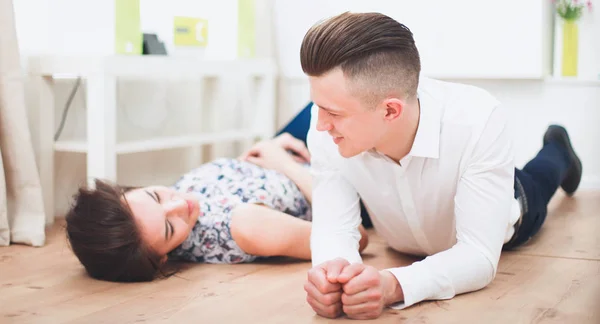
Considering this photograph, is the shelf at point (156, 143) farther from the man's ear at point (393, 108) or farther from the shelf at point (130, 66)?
the man's ear at point (393, 108)

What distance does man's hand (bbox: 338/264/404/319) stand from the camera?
142 cm

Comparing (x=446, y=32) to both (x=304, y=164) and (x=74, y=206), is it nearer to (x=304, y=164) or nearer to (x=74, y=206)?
(x=304, y=164)

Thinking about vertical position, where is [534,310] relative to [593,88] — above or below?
below

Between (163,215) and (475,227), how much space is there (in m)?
0.78

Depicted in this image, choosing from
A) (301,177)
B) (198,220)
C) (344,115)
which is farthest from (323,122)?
(301,177)

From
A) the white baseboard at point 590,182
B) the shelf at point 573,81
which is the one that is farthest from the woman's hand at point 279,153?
the white baseboard at point 590,182

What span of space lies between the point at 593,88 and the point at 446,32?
70 centimetres

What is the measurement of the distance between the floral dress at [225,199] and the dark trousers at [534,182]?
281mm

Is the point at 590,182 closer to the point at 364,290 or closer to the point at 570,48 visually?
the point at 570,48

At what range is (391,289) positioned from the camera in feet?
4.96

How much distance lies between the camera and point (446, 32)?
3.44 meters

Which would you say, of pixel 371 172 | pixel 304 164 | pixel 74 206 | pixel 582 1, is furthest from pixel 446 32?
pixel 74 206

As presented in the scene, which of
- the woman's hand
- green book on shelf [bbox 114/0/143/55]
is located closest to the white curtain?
green book on shelf [bbox 114/0/143/55]

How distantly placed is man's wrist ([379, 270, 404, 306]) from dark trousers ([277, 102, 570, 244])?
0.64 meters
